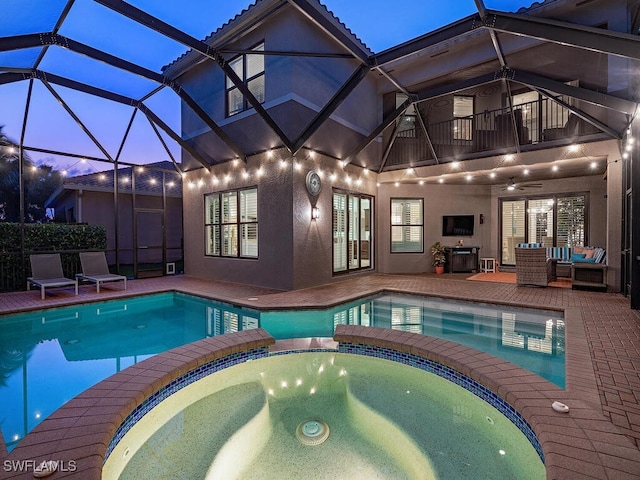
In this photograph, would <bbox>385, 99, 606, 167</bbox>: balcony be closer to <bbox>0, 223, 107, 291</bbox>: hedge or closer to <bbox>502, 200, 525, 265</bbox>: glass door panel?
<bbox>502, 200, 525, 265</bbox>: glass door panel

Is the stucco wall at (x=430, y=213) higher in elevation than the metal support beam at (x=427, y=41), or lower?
lower

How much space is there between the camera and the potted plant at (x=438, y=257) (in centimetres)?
1164

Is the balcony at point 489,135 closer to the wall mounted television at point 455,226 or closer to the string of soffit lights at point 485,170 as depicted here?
the string of soffit lights at point 485,170

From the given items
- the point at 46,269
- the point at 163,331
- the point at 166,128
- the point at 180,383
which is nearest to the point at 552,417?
the point at 180,383

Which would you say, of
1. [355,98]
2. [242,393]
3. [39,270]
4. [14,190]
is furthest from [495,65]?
[14,190]

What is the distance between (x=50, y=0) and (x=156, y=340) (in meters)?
5.05

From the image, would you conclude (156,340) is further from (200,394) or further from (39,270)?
(39,270)

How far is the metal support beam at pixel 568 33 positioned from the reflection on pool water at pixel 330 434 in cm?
461

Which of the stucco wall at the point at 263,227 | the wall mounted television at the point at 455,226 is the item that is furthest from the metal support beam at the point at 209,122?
the wall mounted television at the point at 455,226

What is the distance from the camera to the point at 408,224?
12031 millimetres

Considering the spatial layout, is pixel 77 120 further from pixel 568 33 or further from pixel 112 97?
pixel 568 33

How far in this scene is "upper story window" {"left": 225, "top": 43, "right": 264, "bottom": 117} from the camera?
859cm

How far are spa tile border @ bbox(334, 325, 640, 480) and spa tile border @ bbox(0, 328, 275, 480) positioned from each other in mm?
2360

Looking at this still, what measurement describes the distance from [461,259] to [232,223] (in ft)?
26.3
